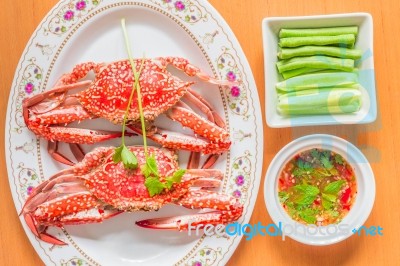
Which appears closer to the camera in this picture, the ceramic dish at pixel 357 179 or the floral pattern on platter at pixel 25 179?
the ceramic dish at pixel 357 179

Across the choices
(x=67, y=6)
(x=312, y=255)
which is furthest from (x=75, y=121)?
(x=312, y=255)

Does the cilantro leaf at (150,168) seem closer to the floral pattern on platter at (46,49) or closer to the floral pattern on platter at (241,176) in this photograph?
the floral pattern on platter at (241,176)

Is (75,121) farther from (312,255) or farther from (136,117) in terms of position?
→ (312,255)

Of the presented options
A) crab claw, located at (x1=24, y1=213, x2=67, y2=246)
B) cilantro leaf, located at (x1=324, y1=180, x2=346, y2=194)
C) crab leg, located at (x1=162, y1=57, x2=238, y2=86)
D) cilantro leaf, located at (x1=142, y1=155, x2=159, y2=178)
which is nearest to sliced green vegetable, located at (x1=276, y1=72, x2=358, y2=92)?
crab leg, located at (x1=162, y1=57, x2=238, y2=86)

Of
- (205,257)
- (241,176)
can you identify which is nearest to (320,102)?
(241,176)

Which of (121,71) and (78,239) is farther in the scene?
(78,239)

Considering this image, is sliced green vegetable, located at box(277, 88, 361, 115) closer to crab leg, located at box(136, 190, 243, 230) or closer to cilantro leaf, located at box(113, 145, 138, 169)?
crab leg, located at box(136, 190, 243, 230)

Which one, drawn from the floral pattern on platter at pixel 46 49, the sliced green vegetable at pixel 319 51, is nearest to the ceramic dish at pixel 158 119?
the floral pattern on platter at pixel 46 49
